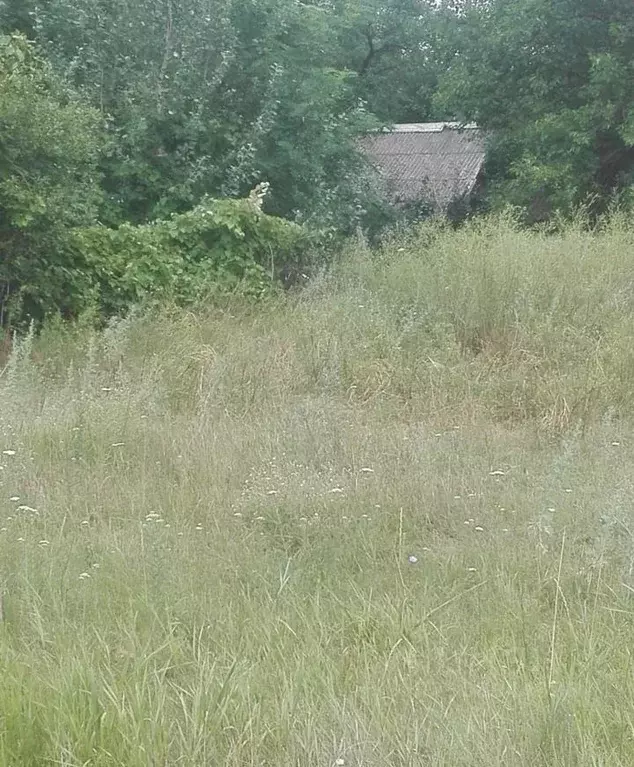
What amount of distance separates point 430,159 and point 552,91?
7.78 meters

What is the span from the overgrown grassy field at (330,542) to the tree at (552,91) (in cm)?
760

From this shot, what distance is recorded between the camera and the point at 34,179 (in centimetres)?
823

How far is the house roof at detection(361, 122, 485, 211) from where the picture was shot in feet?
58.9

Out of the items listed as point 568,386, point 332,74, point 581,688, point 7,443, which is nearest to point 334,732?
point 581,688

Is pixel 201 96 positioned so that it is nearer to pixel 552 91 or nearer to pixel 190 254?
pixel 190 254

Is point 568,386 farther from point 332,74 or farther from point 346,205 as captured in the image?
point 332,74

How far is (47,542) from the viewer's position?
3.77m

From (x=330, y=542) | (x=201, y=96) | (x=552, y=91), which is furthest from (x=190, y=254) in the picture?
(x=552, y=91)

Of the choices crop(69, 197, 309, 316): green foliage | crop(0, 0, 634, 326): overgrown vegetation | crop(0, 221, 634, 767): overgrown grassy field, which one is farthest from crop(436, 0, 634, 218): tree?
crop(0, 221, 634, 767): overgrown grassy field

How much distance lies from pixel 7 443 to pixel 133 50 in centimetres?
861

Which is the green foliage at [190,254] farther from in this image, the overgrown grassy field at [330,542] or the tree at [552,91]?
the tree at [552,91]

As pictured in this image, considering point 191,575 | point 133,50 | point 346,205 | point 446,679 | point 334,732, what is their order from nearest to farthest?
point 334,732 < point 446,679 < point 191,575 < point 133,50 < point 346,205

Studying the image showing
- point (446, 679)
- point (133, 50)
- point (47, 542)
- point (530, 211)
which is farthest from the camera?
point (530, 211)

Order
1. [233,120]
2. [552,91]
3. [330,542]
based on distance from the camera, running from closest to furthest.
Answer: [330,542] < [233,120] < [552,91]
